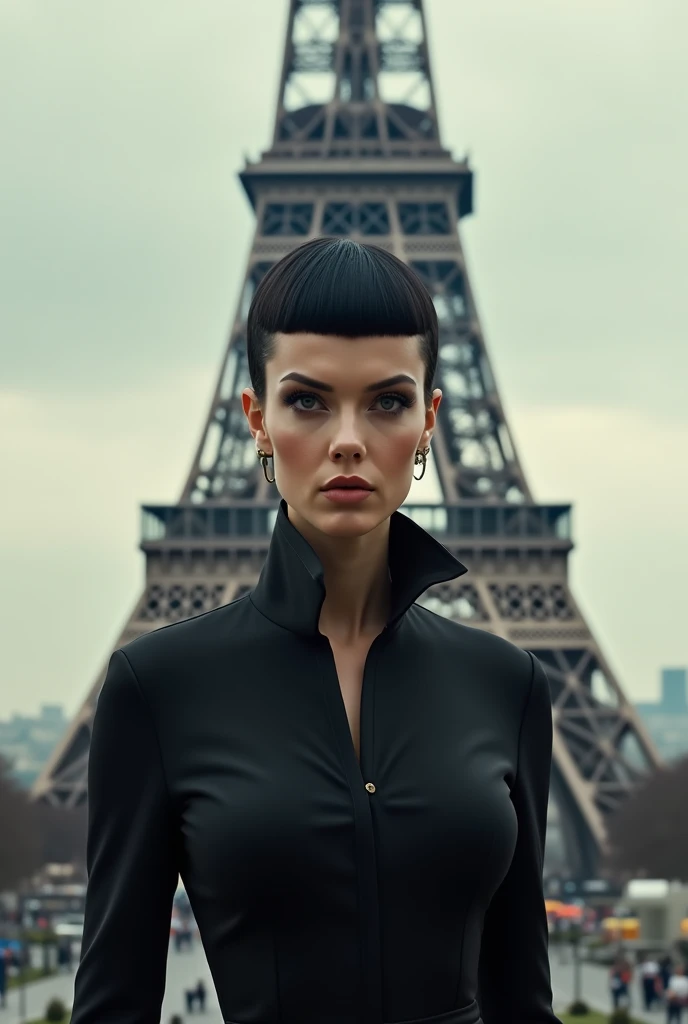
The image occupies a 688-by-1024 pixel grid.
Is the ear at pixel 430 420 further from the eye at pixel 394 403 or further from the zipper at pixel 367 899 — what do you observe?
the zipper at pixel 367 899

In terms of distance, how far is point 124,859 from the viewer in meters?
4.03

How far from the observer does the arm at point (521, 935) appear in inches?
169

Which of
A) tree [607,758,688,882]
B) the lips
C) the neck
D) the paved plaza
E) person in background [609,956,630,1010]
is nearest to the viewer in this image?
the lips

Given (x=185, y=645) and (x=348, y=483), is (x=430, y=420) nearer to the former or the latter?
(x=348, y=483)

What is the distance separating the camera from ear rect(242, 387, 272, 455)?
4.24 meters

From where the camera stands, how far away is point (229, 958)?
155 inches

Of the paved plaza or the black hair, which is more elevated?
the paved plaza

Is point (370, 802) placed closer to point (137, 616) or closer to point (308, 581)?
point (308, 581)

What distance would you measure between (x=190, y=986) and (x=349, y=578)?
130 feet

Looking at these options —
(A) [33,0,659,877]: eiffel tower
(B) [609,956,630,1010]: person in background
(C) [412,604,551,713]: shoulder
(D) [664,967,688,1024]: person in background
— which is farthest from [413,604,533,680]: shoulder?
(A) [33,0,659,877]: eiffel tower

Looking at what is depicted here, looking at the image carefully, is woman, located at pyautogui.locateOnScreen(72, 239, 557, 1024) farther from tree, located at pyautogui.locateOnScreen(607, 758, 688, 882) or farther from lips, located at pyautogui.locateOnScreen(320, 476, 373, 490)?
tree, located at pyautogui.locateOnScreen(607, 758, 688, 882)

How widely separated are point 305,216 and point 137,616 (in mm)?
15129

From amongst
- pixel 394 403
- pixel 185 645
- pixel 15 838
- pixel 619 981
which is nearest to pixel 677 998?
pixel 619 981

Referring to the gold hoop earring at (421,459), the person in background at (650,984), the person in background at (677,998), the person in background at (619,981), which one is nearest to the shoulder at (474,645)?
the gold hoop earring at (421,459)
